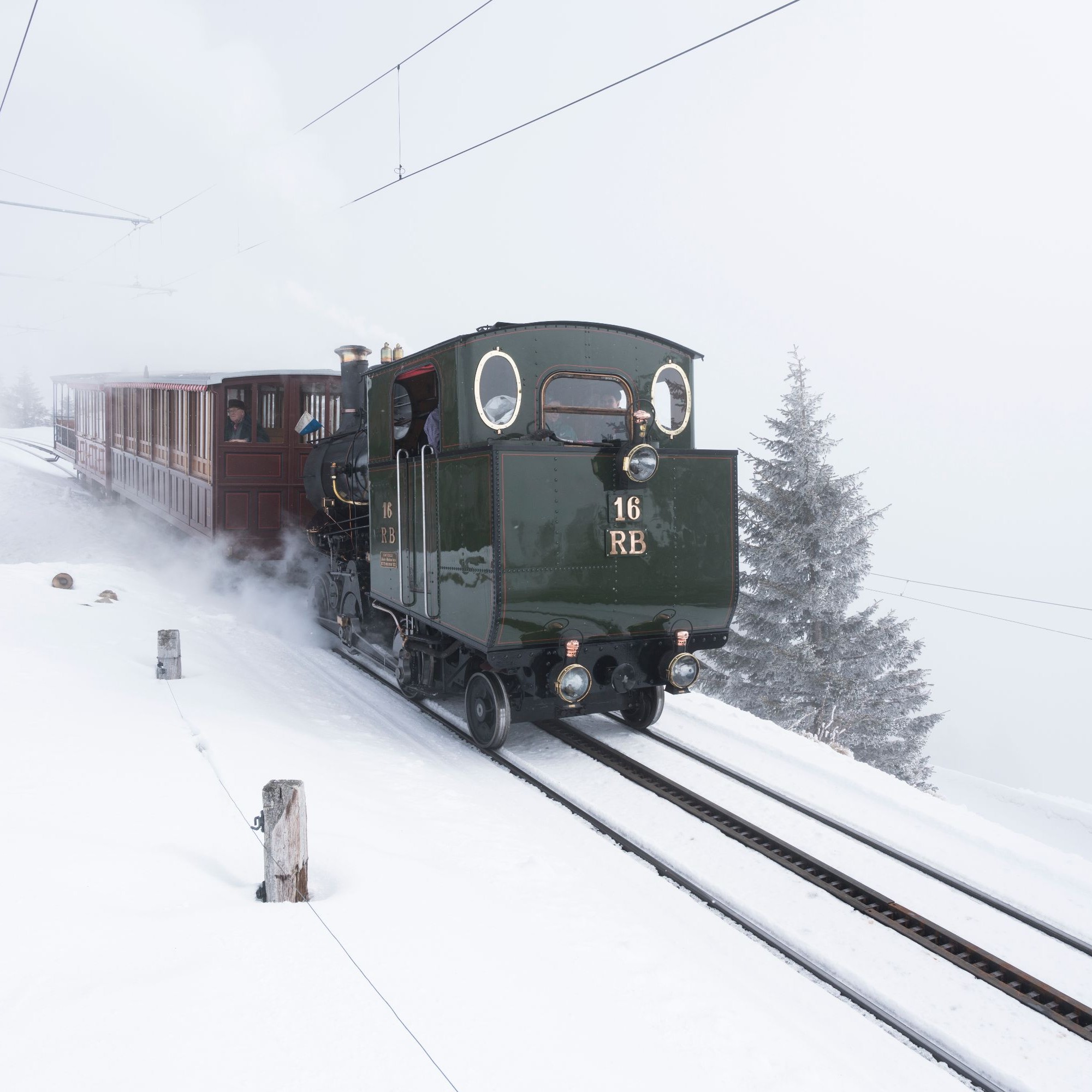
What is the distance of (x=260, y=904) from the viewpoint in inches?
151

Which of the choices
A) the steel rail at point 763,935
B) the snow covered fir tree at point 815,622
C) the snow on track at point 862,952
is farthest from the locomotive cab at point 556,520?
the snow covered fir tree at point 815,622

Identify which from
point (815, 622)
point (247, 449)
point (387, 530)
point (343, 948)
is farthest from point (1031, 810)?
point (343, 948)

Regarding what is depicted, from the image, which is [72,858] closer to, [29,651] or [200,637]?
[29,651]

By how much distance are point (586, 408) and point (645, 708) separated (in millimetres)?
2872

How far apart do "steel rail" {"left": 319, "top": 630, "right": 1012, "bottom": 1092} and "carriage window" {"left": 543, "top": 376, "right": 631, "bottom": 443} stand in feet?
8.88

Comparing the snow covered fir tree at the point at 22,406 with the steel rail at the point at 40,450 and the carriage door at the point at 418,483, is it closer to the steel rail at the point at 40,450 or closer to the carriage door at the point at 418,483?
the steel rail at the point at 40,450

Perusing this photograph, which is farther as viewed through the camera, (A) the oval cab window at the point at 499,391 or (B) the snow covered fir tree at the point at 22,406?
(B) the snow covered fir tree at the point at 22,406

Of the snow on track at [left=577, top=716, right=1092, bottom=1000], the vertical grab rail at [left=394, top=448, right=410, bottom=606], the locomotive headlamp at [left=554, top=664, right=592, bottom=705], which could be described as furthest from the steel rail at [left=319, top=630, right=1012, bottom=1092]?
the vertical grab rail at [left=394, top=448, right=410, bottom=606]

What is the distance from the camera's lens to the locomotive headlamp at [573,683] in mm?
6305

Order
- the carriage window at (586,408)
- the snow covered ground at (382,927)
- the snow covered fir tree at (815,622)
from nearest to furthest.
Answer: the snow covered ground at (382,927), the carriage window at (586,408), the snow covered fir tree at (815,622)

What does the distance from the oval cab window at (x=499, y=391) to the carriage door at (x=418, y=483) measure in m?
0.69

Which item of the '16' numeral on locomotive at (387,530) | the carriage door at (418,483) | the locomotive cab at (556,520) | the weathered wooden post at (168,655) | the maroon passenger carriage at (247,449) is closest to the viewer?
the locomotive cab at (556,520)

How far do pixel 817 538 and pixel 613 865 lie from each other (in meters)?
11.4

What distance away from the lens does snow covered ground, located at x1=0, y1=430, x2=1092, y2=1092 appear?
2996mm
